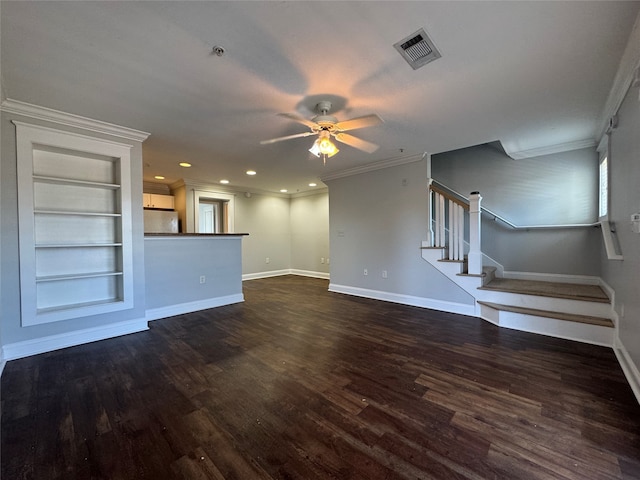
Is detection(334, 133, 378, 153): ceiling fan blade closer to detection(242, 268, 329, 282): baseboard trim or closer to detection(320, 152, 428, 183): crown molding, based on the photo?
detection(320, 152, 428, 183): crown molding

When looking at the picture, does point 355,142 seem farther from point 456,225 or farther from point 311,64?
point 456,225

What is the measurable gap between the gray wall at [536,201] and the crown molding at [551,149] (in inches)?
3.3

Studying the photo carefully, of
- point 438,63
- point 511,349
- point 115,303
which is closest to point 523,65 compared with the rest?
point 438,63

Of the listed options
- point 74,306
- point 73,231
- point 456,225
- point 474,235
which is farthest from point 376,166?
point 74,306

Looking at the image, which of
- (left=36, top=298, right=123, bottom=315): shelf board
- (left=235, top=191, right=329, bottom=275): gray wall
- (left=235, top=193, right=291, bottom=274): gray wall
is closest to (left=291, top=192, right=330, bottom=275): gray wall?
(left=235, top=191, right=329, bottom=275): gray wall

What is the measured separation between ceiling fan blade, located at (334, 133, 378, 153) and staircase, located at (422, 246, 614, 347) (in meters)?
1.77

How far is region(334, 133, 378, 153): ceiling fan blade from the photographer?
3.05 metres

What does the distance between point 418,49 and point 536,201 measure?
367 centimetres

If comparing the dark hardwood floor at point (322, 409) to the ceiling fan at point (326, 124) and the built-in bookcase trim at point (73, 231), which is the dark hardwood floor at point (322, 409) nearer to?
the built-in bookcase trim at point (73, 231)

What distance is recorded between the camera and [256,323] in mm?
3479

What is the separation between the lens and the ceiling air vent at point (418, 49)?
1.71 meters

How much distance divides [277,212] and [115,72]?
18.6 ft

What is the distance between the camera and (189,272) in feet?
13.3

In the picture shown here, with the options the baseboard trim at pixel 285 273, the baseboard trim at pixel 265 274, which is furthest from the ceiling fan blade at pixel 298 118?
the baseboard trim at pixel 265 274
